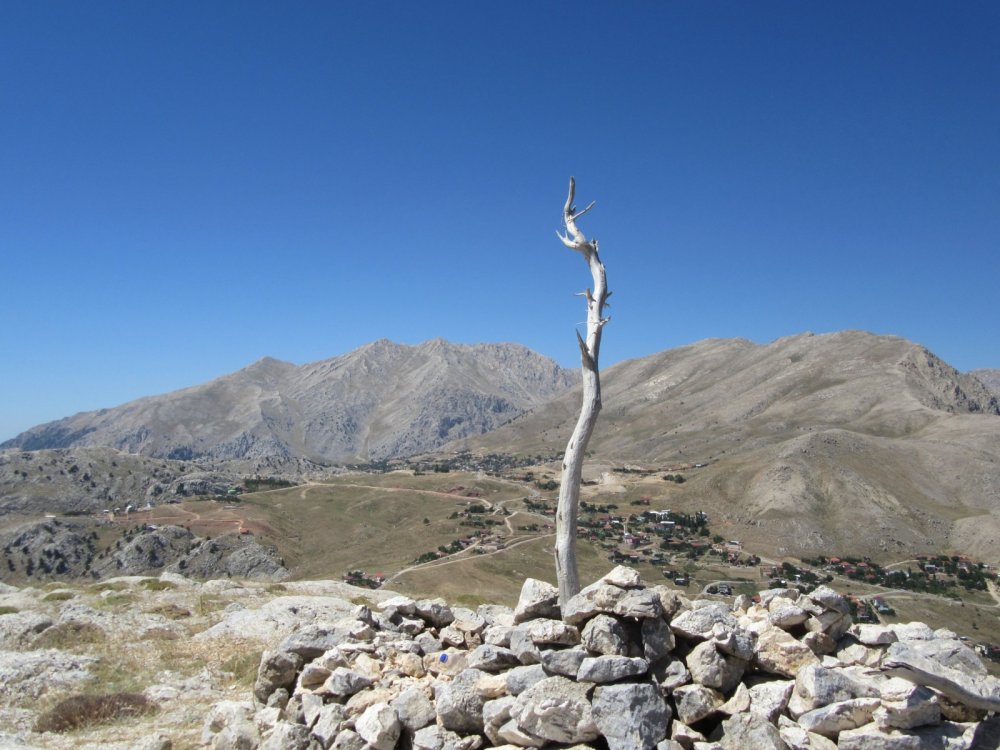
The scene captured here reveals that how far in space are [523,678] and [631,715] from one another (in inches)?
94.3

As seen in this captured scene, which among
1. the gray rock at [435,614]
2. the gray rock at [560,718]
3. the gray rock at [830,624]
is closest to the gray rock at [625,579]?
the gray rock at [560,718]

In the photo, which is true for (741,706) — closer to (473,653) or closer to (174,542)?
A: (473,653)

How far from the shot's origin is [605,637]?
11.5m

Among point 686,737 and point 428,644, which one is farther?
point 428,644

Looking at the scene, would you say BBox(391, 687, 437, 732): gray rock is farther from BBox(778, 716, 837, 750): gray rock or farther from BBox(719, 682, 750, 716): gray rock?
BBox(778, 716, 837, 750): gray rock

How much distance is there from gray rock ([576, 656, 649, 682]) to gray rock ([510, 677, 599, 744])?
0.86ft

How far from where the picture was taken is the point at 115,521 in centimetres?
17088

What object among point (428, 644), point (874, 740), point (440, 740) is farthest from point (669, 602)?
point (428, 644)

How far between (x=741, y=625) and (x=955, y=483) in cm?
19078

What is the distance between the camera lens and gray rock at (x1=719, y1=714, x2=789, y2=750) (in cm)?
962

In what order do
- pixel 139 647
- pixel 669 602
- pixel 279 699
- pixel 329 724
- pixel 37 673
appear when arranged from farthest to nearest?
pixel 139 647
pixel 37 673
pixel 279 699
pixel 669 602
pixel 329 724

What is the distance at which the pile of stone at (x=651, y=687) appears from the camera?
962 cm

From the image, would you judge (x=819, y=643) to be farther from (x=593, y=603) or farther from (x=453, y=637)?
(x=453, y=637)

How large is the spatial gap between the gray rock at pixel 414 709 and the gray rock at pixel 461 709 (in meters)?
0.31
